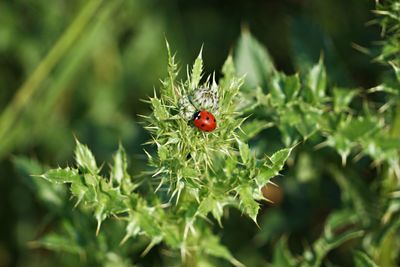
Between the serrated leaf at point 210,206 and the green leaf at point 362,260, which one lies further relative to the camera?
the green leaf at point 362,260

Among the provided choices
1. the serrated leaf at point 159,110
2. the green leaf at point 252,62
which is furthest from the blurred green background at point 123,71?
the serrated leaf at point 159,110

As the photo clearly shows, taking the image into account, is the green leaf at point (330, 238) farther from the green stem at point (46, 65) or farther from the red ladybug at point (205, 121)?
the green stem at point (46, 65)

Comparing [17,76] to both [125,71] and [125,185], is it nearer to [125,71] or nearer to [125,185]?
[125,71]

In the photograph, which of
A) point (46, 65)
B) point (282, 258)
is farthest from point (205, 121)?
point (46, 65)

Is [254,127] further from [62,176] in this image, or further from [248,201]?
[62,176]

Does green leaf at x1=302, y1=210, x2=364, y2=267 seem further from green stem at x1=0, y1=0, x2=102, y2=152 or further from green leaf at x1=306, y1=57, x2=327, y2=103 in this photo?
green stem at x1=0, y1=0, x2=102, y2=152

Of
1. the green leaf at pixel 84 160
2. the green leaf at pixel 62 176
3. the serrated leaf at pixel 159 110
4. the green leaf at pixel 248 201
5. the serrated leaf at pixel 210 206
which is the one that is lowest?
the serrated leaf at pixel 210 206

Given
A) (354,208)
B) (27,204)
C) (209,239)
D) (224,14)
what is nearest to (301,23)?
(354,208)
